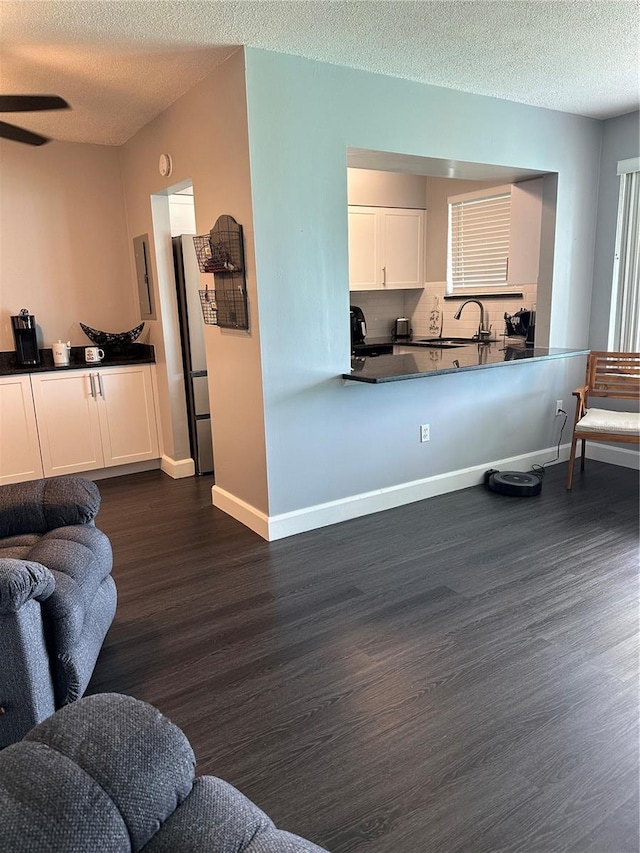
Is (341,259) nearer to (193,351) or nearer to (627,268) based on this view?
(193,351)

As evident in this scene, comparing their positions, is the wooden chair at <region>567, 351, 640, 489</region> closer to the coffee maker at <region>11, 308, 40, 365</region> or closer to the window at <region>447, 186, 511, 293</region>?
the window at <region>447, 186, 511, 293</region>

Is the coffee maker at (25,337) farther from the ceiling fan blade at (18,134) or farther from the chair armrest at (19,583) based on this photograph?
the chair armrest at (19,583)

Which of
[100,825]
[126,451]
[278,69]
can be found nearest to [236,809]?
[100,825]

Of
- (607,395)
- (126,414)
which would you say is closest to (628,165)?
(607,395)

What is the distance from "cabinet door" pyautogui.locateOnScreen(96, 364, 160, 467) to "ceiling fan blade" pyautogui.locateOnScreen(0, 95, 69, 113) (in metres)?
2.35

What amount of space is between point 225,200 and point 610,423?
275cm

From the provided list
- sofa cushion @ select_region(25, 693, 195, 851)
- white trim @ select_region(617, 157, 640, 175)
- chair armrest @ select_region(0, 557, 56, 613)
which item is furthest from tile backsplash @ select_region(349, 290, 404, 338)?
sofa cushion @ select_region(25, 693, 195, 851)

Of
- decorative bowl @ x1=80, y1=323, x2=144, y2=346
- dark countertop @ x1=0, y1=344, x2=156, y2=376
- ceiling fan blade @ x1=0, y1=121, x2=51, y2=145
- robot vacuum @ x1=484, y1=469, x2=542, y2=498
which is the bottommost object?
robot vacuum @ x1=484, y1=469, x2=542, y2=498

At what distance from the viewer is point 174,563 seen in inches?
121

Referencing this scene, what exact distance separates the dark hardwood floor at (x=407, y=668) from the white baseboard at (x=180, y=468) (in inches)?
37.6

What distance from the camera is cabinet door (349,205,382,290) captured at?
17.1 ft

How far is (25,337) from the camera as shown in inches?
167

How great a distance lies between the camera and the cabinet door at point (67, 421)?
414cm

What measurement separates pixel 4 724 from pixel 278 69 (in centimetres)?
294
